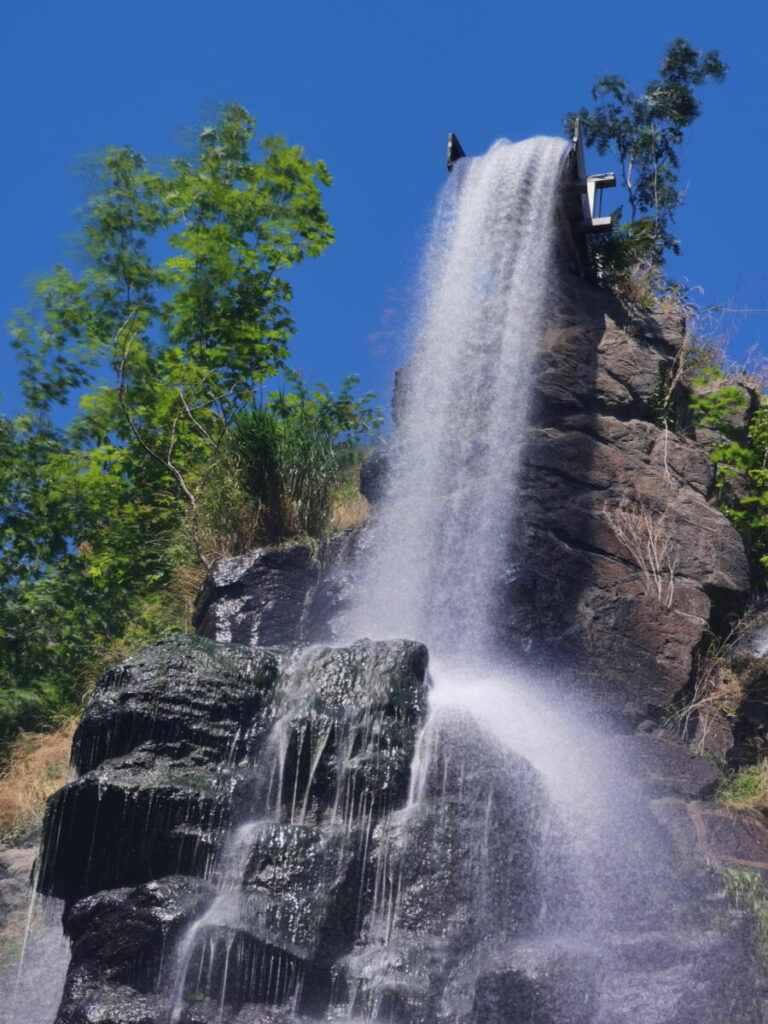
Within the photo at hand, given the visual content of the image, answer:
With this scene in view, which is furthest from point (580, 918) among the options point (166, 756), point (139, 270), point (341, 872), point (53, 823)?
point (139, 270)

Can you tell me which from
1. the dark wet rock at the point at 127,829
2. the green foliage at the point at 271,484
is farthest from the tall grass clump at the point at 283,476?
the dark wet rock at the point at 127,829

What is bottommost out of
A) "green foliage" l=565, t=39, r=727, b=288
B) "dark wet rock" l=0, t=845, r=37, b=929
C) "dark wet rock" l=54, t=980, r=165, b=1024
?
"dark wet rock" l=54, t=980, r=165, b=1024

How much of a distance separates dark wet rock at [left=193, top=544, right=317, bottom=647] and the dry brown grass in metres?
1.79

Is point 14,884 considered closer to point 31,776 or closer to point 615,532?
point 31,776

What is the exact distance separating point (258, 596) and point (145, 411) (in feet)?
18.0

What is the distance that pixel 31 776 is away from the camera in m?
10.1

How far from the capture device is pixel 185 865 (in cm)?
609

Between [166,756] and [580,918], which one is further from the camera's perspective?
[166,756]

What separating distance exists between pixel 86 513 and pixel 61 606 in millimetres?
1479

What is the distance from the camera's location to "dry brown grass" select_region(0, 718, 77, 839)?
9.61 meters

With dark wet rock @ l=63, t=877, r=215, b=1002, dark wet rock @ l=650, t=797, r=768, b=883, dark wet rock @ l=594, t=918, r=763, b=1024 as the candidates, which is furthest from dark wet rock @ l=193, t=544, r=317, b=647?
dark wet rock @ l=594, t=918, r=763, b=1024

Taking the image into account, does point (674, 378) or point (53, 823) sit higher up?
point (674, 378)

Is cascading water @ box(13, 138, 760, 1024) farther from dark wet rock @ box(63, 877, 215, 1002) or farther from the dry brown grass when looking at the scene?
the dry brown grass

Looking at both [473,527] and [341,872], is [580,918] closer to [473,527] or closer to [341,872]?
[341,872]
